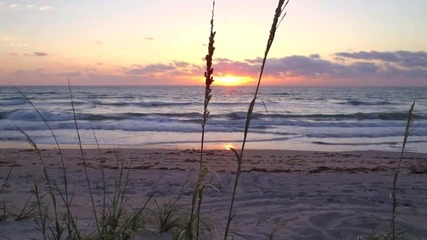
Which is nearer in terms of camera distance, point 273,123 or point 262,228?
point 262,228

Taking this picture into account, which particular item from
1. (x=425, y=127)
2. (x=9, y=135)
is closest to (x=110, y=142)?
(x=9, y=135)

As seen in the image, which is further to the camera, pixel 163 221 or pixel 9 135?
pixel 9 135

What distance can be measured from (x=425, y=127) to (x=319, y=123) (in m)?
5.85

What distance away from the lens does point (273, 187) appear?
301 inches

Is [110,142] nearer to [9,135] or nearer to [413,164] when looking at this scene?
[9,135]

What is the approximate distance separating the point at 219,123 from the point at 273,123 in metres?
3.36

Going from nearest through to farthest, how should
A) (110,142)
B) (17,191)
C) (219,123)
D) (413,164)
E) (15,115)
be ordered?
(17,191)
(413,164)
(110,142)
(219,123)
(15,115)

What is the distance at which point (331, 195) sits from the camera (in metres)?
6.96

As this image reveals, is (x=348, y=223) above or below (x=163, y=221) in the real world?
below

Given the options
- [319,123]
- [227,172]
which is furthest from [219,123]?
[227,172]

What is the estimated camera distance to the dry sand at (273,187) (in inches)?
189

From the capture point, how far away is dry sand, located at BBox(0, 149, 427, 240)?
481 cm

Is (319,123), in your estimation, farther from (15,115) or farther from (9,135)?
(15,115)

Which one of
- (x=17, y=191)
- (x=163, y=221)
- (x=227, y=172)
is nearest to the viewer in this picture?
(x=163, y=221)
